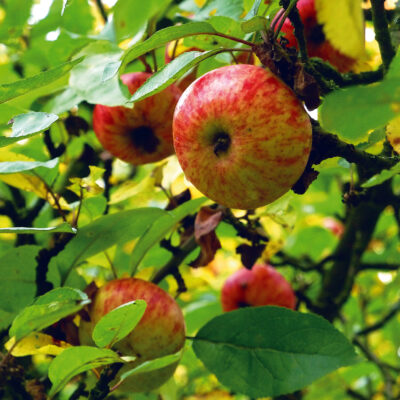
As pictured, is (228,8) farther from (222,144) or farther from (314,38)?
(222,144)

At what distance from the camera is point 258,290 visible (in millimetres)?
1856

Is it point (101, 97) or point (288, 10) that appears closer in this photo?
point (288, 10)

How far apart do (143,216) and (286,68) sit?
0.57 meters

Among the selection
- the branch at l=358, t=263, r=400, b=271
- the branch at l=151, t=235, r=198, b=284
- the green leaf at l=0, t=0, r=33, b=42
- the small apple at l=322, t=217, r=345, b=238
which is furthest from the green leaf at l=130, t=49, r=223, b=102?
the small apple at l=322, t=217, r=345, b=238

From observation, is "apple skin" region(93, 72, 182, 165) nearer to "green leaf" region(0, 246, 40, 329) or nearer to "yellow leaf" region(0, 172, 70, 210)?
"yellow leaf" region(0, 172, 70, 210)

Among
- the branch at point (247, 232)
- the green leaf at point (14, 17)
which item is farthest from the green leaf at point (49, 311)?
the green leaf at point (14, 17)

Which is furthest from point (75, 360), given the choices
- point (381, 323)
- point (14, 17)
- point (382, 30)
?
point (381, 323)

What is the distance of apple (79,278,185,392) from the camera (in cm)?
121

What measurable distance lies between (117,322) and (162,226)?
0.39 m

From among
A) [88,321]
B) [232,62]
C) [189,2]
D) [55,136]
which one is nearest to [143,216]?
[88,321]

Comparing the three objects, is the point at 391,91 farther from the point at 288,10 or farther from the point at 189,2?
the point at 189,2

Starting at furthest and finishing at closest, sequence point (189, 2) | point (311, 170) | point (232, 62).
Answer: point (189, 2) < point (232, 62) < point (311, 170)

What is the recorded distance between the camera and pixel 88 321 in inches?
49.1

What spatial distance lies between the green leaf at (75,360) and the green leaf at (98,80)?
50cm
